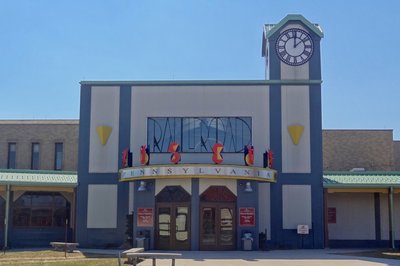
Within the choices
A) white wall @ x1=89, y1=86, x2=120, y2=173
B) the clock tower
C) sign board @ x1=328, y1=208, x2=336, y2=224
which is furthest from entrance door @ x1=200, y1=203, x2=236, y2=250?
sign board @ x1=328, y1=208, x2=336, y2=224

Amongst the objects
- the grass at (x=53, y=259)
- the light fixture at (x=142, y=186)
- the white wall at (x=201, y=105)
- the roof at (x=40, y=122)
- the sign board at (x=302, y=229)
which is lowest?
the grass at (x=53, y=259)

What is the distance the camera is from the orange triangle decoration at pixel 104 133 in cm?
3288

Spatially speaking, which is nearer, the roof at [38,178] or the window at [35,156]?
the roof at [38,178]

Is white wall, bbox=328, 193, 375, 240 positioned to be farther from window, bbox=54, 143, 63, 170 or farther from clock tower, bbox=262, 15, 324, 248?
window, bbox=54, 143, 63, 170

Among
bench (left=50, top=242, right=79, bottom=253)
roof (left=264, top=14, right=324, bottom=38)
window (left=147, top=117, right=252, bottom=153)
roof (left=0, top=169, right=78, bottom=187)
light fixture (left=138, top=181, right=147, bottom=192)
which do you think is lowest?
bench (left=50, top=242, right=79, bottom=253)

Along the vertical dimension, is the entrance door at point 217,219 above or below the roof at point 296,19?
below

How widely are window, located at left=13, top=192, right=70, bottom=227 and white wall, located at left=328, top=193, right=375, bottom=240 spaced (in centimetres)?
1547

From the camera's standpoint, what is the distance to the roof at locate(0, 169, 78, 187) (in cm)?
3158

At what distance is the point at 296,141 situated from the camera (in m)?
32.3

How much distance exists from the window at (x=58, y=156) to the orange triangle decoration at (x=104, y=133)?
16.5 metres

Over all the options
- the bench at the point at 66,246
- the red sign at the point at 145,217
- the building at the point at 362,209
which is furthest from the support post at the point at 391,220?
the bench at the point at 66,246

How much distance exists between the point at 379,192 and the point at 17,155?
29159 millimetres

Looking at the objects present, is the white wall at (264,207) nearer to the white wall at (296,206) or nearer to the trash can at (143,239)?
the white wall at (296,206)

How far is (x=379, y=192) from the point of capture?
33188 mm
